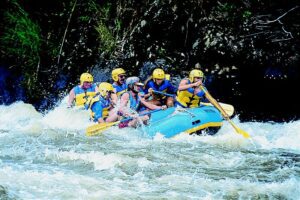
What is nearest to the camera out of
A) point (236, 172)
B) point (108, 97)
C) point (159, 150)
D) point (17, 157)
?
point (236, 172)

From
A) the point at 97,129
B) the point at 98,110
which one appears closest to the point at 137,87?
the point at 98,110

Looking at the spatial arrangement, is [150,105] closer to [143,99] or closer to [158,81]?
[143,99]

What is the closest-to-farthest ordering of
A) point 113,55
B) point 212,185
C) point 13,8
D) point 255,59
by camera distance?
point 212,185 < point 255,59 < point 113,55 < point 13,8

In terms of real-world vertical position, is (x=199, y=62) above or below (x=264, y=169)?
above

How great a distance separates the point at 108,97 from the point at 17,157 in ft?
8.55

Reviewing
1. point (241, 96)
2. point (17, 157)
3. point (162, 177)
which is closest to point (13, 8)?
point (241, 96)

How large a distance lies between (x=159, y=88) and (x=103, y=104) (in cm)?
103

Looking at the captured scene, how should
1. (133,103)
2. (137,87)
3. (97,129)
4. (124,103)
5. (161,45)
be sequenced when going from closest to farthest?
1. (97,129)
2. (124,103)
3. (137,87)
4. (133,103)
5. (161,45)

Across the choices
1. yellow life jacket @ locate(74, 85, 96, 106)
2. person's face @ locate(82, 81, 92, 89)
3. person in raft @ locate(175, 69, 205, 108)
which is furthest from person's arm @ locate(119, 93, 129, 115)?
person's face @ locate(82, 81, 92, 89)

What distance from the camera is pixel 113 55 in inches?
466

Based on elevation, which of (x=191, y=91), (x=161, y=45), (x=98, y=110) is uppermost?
(x=161, y=45)

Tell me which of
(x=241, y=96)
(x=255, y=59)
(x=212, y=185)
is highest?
(x=255, y=59)

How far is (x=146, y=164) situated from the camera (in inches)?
239

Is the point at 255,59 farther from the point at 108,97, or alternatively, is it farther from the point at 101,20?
the point at 101,20
